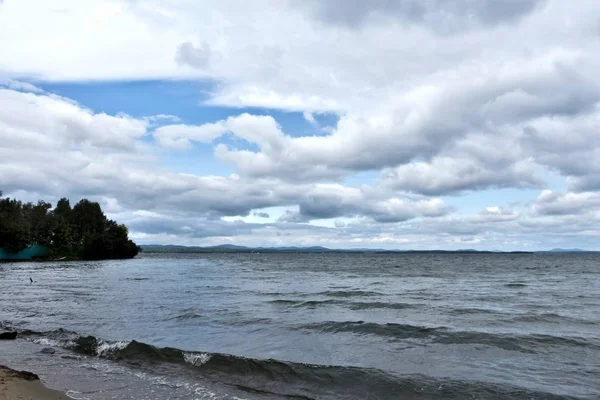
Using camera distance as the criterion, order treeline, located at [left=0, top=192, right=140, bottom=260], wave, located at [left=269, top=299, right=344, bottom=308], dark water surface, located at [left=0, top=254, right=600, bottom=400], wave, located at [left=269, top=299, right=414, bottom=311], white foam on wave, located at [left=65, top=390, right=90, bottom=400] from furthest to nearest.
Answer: treeline, located at [left=0, top=192, right=140, bottom=260]
wave, located at [left=269, top=299, right=344, bottom=308]
wave, located at [left=269, top=299, right=414, bottom=311]
dark water surface, located at [left=0, top=254, right=600, bottom=400]
white foam on wave, located at [left=65, top=390, right=90, bottom=400]

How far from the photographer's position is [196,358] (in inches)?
541

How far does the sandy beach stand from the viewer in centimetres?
926

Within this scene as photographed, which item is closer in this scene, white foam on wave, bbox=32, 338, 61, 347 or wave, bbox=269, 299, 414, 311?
white foam on wave, bbox=32, 338, 61, 347

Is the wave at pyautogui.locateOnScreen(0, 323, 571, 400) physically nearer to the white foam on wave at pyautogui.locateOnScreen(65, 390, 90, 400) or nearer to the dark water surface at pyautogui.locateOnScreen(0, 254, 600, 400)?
the dark water surface at pyautogui.locateOnScreen(0, 254, 600, 400)

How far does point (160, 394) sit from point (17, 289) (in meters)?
32.5

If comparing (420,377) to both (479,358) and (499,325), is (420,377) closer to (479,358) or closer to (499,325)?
(479,358)

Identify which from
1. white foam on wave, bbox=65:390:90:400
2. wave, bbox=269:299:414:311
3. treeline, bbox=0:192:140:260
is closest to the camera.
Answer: white foam on wave, bbox=65:390:90:400

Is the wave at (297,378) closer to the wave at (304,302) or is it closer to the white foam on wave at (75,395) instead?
the white foam on wave at (75,395)

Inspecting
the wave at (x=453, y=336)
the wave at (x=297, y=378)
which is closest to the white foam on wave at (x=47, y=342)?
the wave at (x=297, y=378)

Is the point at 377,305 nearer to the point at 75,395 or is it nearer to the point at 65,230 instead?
the point at 75,395

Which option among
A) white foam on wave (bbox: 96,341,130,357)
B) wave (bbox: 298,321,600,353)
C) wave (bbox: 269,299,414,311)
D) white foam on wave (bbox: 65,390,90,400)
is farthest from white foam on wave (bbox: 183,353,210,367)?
wave (bbox: 269,299,414,311)

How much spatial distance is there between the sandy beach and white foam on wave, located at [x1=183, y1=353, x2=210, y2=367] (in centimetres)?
413

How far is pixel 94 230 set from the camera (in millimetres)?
132625

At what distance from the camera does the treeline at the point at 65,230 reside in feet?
321
